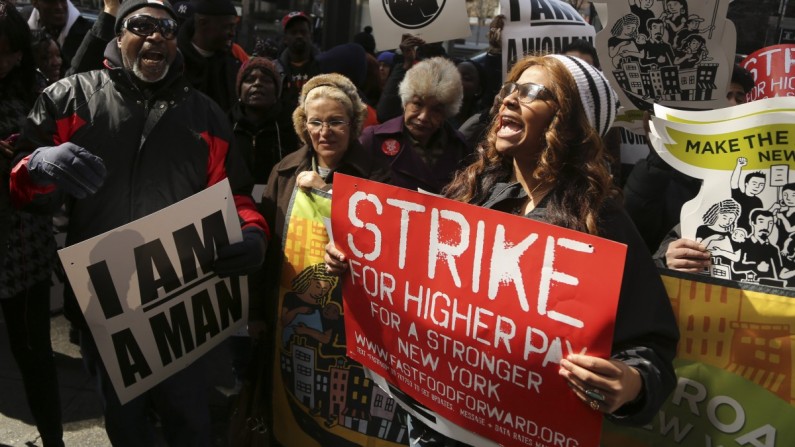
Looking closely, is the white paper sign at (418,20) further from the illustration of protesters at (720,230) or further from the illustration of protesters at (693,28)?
the illustration of protesters at (720,230)

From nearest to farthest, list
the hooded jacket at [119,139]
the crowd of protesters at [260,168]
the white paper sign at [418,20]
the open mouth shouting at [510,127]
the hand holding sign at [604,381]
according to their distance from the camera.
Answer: the hand holding sign at [604,381]
the crowd of protesters at [260,168]
the open mouth shouting at [510,127]
the hooded jacket at [119,139]
the white paper sign at [418,20]

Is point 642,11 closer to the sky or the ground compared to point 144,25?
closer to the sky

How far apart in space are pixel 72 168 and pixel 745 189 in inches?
82.3

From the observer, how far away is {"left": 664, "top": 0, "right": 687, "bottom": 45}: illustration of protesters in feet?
11.1

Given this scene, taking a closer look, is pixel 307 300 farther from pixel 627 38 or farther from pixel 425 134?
pixel 627 38

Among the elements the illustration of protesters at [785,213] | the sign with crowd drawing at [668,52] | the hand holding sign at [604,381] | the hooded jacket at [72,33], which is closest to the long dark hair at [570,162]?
the hand holding sign at [604,381]

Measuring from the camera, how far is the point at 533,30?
14.5 ft

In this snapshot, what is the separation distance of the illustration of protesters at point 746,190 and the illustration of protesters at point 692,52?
1.20 m

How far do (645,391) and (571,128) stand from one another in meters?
0.65

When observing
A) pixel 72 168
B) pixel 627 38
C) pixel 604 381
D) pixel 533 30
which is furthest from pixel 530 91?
pixel 533 30

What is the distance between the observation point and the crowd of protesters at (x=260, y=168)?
1781 millimetres

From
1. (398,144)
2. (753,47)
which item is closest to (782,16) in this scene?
(753,47)

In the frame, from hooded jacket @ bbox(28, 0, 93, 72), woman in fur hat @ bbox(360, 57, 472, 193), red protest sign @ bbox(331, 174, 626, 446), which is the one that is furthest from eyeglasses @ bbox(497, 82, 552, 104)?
hooded jacket @ bbox(28, 0, 93, 72)

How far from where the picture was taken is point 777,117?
7.60ft
